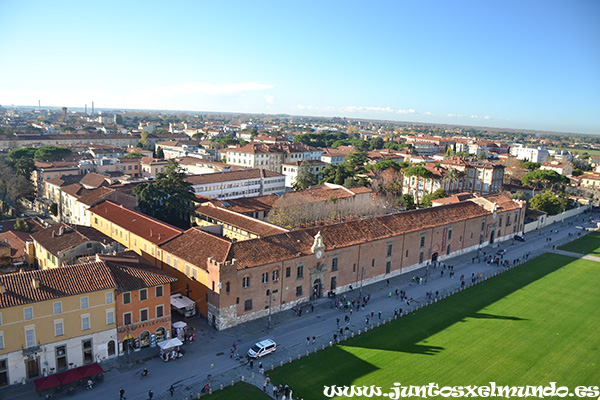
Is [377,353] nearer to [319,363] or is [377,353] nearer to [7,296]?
[319,363]

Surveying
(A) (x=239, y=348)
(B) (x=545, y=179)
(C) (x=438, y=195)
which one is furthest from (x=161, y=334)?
(B) (x=545, y=179)

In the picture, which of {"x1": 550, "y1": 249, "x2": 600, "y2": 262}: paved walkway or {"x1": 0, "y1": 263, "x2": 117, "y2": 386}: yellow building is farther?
{"x1": 550, "y1": 249, "x2": 600, "y2": 262}: paved walkway

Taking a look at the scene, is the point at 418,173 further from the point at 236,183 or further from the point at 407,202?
the point at 236,183

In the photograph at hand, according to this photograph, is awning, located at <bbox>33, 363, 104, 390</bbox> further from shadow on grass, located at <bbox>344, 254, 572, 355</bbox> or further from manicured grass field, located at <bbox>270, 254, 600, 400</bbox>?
shadow on grass, located at <bbox>344, 254, 572, 355</bbox>

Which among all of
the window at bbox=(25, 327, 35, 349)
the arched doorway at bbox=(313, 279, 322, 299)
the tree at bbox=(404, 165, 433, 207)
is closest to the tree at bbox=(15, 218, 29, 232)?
the window at bbox=(25, 327, 35, 349)

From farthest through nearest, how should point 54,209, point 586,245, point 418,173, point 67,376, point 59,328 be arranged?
point 418,173 < point 54,209 < point 586,245 < point 59,328 < point 67,376

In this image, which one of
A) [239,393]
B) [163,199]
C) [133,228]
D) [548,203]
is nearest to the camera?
[239,393]
